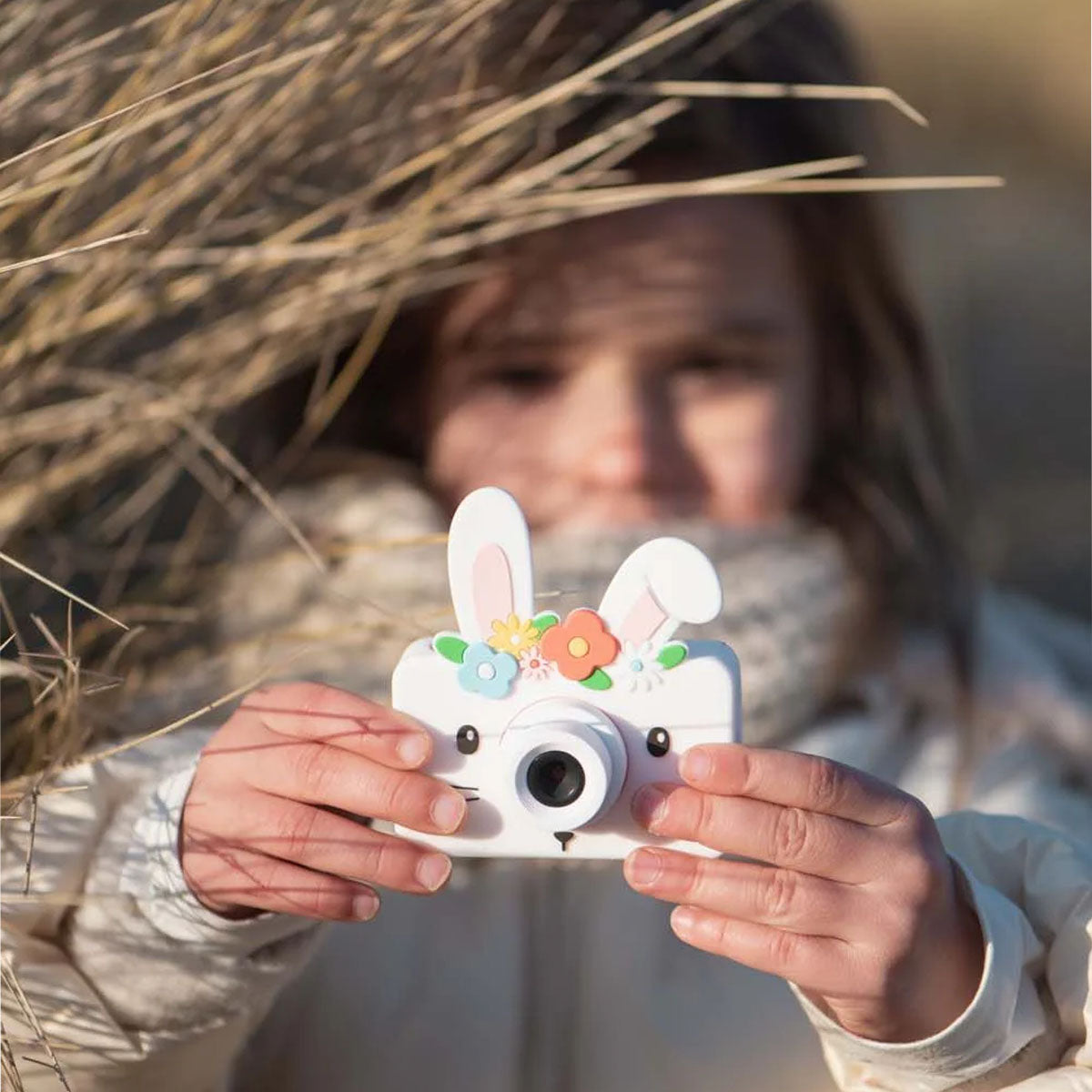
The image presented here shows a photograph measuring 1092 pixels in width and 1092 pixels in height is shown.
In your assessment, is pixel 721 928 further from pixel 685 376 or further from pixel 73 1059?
pixel 685 376

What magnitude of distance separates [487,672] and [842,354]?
0.73 meters

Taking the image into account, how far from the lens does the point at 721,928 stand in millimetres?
471

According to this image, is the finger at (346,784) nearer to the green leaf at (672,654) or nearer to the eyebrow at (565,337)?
the green leaf at (672,654)

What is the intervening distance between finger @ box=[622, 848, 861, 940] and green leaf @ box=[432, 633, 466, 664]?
3.6 inches

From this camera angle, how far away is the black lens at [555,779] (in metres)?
0.44

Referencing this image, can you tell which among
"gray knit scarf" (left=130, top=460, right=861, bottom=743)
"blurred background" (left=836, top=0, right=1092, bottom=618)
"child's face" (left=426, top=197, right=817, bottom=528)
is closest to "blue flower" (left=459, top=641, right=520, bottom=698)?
"gray knit scarf" (left=130, top=460, right=861, bottom=743)

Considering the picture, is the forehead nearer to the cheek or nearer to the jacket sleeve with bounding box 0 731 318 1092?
the cheek

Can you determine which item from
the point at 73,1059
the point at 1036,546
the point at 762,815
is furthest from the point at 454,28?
the point at 1036,546

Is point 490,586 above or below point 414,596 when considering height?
above

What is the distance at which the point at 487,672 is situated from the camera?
1.50ft

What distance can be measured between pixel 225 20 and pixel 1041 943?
54 centimetres

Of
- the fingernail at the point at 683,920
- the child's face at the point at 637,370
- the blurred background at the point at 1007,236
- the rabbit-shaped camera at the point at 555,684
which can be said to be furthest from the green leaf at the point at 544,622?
the blurred background at the point at 1007,236

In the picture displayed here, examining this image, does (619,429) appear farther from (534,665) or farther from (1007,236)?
(1007,236)

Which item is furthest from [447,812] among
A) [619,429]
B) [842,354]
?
[842,354]
